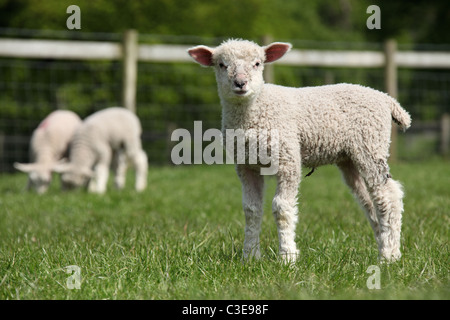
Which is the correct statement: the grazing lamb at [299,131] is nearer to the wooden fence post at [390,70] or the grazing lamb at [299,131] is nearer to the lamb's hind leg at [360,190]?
the lamb's hind leg at [360,190]

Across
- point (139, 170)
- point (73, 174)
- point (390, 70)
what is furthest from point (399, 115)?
point (390, 70)

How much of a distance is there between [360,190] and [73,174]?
5407 millimetres

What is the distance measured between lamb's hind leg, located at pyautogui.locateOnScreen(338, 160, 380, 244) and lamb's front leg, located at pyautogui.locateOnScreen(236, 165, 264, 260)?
61 centimetres

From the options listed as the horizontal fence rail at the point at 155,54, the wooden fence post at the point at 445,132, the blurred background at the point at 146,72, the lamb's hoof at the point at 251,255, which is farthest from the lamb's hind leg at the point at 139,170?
the wooden fence post at the point at 445,132

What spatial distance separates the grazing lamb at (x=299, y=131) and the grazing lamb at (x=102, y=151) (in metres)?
4.83

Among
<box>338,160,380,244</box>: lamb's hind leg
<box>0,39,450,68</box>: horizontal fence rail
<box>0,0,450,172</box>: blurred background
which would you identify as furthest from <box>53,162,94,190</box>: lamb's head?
<box>338,160,380,244</box>: lamb's hind leg

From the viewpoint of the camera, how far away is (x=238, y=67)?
3.37m

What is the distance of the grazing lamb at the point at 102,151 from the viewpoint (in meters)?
8.24

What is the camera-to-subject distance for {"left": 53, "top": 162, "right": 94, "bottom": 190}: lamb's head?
823cm

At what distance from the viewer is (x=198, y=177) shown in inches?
355

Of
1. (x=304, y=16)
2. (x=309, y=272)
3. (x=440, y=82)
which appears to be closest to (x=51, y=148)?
(x=309, y=272)

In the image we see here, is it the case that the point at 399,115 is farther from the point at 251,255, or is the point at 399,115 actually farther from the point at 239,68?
the point at 251,255

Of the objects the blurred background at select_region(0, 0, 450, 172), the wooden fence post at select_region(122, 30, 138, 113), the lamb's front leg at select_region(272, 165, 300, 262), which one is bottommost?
the lamb's front leg at select_region(272, 165, 300, 262)

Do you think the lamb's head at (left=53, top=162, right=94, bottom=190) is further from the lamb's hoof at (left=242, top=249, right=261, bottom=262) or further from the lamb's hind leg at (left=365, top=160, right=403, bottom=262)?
the lamb's hind leg at (left=365, top=160, right=403, bottom=262)
